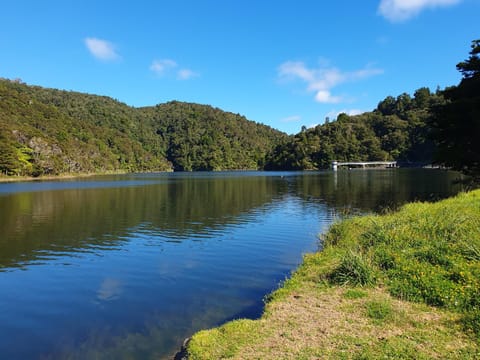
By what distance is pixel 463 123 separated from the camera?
1331 inches

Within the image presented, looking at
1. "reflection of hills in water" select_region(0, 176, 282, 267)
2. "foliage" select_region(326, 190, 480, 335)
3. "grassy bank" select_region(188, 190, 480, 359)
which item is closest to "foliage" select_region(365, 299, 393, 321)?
"grassy bank" select_region(188, 190, 480, 359)

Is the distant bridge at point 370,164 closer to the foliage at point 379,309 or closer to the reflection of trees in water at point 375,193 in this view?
the reflection of trees in water at point 375,193

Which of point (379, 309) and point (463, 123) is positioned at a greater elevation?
point (463, 123)

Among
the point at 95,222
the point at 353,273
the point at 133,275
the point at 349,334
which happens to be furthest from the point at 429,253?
the point at 95,222

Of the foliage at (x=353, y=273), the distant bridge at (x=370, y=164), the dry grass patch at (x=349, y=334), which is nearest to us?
the dry grass patch at (x=349, y=334)

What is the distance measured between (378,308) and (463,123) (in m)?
31.8

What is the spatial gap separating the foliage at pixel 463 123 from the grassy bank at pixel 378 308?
72.0 feet

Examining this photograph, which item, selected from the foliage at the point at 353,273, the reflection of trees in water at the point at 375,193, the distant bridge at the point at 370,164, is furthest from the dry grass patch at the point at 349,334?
the distant bridge at the point at 370,164

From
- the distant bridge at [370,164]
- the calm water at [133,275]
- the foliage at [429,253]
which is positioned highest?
the distant bridge at [370,164]

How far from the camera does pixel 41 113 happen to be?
528 ft

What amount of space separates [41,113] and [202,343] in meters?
181

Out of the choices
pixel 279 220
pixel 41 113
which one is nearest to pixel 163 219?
pixel 279 220

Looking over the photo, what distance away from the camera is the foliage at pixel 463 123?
107 feet

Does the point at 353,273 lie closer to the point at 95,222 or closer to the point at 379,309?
the point at 379,309
